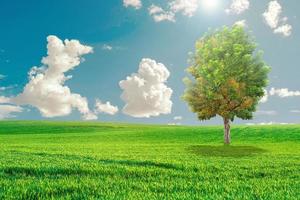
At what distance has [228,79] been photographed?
5669cm

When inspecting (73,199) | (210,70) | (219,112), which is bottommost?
(73,199)

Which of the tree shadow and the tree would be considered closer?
the tree shadow

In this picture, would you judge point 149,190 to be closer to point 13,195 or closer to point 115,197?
point 115,197

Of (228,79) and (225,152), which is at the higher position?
(228,79)

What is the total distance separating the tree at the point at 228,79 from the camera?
56.7m

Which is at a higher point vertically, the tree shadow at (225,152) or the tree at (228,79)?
the tree at (228,79)

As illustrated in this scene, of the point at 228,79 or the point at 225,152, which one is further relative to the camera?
the point at 228,79

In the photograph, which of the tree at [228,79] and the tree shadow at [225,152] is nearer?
the tree shadow at [225,152]

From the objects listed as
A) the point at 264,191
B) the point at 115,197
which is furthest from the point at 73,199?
the point at 264,191

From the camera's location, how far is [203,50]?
197ft

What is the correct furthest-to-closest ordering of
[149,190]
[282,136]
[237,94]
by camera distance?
[282,136], [237,94], [149,190]

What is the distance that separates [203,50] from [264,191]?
154 feet

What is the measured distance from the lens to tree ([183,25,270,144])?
56688mm

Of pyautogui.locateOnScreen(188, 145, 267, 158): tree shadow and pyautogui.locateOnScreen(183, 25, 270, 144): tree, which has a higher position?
pyautogui.locateOnScreen(183, 25, 270, 144): tree
